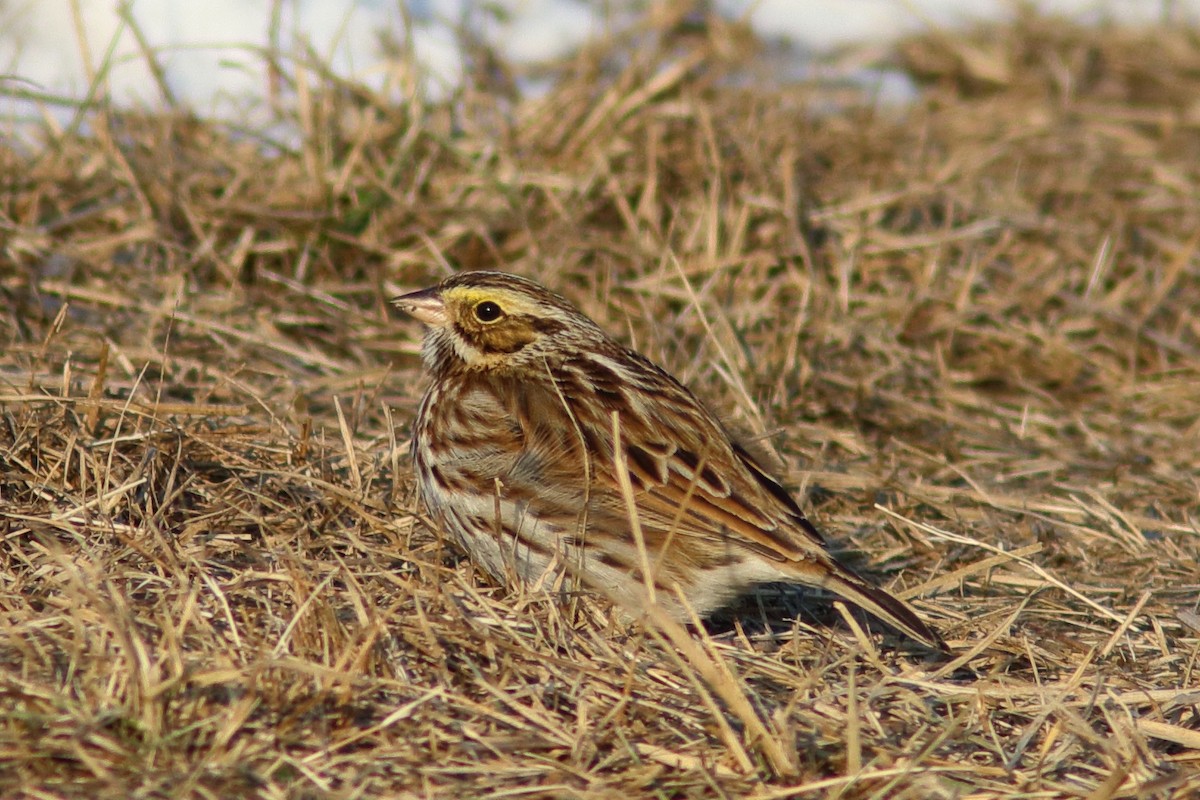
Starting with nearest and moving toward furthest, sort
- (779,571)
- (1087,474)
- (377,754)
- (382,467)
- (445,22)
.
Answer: (377,754)
(779,571)
(382,467)
(1087,474)
(445,22)

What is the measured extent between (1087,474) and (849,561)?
50.7 inches

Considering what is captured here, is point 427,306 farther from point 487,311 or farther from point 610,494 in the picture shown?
point 610,494

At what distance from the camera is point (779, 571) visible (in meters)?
3.90

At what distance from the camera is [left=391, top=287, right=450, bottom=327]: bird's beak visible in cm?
461

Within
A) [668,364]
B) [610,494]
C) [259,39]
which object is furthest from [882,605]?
[259,39]

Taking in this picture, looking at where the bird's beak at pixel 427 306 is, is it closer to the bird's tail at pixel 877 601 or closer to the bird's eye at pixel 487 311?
the bird's eye at pixel 487 311

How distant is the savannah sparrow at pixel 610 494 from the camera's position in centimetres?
388

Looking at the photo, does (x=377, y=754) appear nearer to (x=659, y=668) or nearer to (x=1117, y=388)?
(x=659, y=668)

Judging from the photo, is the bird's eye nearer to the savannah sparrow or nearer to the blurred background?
the savannah sparrow

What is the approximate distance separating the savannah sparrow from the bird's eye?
222mm

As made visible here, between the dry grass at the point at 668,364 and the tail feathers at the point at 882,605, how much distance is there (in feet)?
0.36

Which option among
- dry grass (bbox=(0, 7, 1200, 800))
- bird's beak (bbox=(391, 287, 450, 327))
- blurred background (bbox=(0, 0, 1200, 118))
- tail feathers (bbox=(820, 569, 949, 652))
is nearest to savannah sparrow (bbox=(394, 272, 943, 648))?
tail feathers (bbox=(820, 569, 949, 652))

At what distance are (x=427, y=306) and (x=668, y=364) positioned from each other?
1273 mm

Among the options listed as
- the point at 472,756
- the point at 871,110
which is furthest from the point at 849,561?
the point at 871,110
